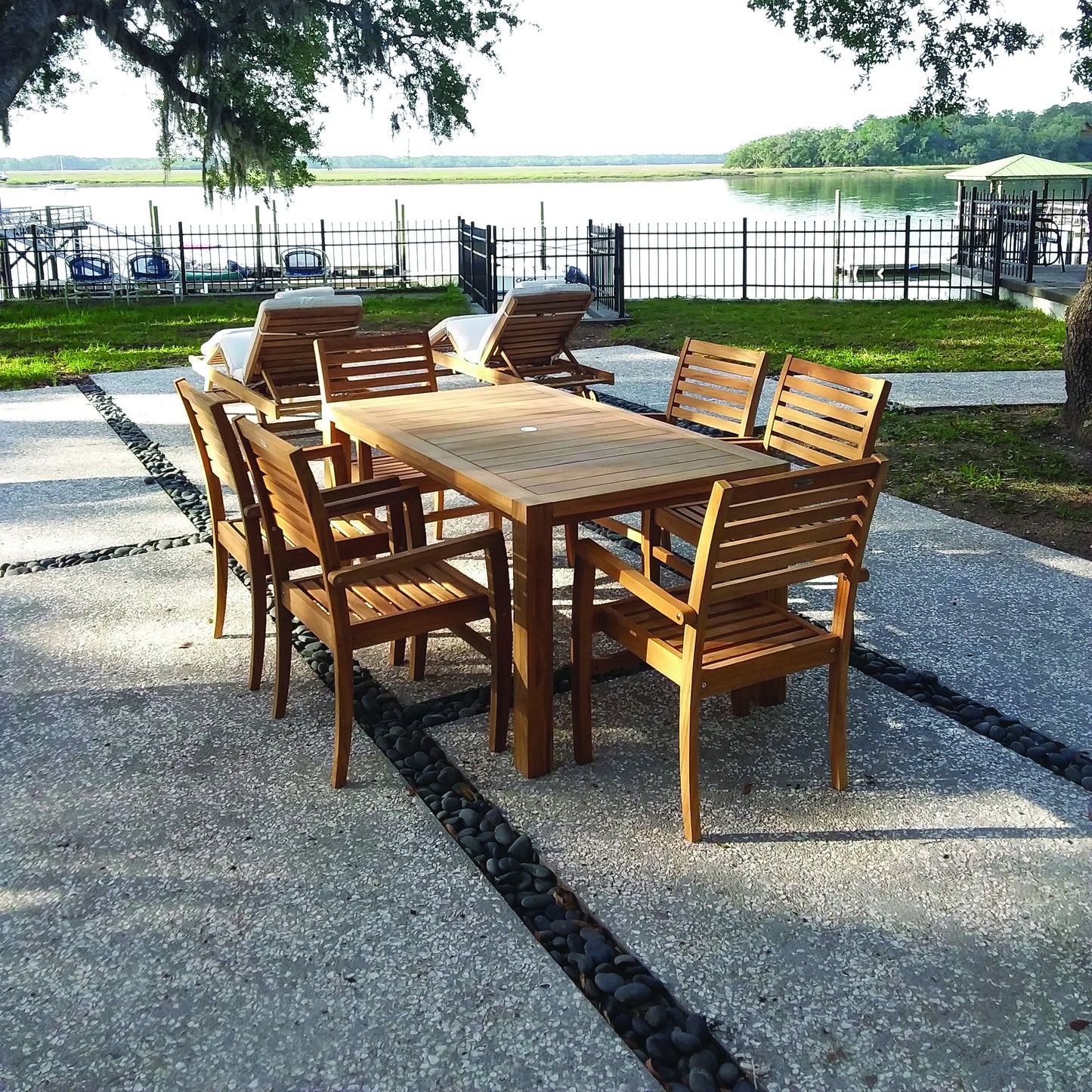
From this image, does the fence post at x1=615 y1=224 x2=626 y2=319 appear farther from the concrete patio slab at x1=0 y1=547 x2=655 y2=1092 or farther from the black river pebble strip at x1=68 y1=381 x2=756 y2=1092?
the concrete patio slab at x1=0 y1=547 x2=655 y2=1092

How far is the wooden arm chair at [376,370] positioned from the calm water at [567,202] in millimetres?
14683

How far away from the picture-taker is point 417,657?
3916 millimetres

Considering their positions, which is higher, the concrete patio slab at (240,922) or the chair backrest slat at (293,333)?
the chair backrest slat at (293,333)

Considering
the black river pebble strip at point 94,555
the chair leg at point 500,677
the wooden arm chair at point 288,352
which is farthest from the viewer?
the wooden arm chair at point 288,352

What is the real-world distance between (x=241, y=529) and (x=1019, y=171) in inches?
893

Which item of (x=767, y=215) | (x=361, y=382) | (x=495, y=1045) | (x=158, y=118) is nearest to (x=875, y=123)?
(x=767, y=215)

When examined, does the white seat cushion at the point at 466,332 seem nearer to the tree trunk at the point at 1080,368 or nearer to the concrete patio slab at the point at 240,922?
the tree trunk at the point at 1080,368

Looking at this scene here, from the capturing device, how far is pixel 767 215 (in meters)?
43.0

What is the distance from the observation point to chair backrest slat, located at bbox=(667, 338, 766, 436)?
191 inches

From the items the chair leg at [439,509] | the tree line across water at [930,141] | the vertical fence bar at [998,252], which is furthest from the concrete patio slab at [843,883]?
the vertical fence bar at [998,252]

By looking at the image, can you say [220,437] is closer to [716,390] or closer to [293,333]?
[716,390]

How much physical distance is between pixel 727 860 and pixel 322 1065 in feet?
3.67

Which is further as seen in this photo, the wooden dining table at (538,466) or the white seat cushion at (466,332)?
the white seat cushion at (466,332)

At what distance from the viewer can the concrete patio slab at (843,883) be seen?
7.35 feet
